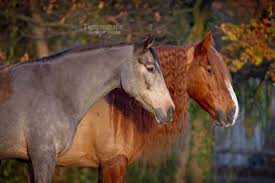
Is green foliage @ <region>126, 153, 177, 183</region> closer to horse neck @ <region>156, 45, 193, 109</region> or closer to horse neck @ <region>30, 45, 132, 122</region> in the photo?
horse neck @ <region>156, 45, 193, 109</region>

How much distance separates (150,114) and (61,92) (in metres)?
1.29

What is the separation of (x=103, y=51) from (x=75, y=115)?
593mm

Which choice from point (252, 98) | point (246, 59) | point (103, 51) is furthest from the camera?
point (252, 98)

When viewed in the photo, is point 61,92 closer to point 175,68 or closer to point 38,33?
point 175,68

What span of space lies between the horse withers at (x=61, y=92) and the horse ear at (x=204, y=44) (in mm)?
935

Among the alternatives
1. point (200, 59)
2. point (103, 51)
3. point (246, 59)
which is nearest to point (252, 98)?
point (246, 59)

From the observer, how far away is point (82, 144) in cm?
647

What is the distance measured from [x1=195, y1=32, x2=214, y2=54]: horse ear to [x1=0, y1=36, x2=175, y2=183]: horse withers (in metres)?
0.94

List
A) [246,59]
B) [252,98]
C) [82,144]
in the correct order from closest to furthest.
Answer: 1. [82,144]
2. [246,59]
3. [252,98]

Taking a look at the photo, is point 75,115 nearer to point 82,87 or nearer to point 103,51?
point 82,87

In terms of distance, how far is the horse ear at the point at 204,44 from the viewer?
21.2ft

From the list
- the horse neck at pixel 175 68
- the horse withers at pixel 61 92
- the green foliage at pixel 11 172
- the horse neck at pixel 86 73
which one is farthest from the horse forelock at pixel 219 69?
the green foliage at pixel 11 172

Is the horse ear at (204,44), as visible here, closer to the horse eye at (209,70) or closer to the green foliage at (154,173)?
the horse eye at (209,70)

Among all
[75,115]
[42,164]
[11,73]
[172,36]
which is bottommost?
[42,164]
